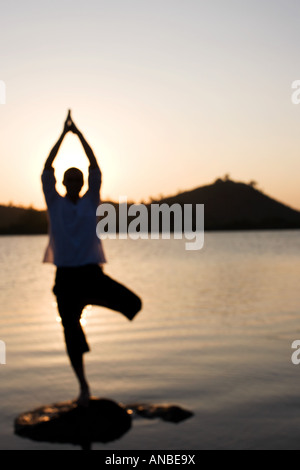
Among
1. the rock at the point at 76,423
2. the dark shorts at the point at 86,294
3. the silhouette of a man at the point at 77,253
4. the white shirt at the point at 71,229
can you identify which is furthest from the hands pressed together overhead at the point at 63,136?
the rock at the point at 76,423

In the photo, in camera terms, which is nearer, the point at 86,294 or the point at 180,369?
the point at 86,294

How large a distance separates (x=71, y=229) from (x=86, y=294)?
2.13 ft

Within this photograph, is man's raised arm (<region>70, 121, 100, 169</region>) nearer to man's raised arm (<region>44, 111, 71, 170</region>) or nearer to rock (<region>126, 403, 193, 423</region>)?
man's raised arm (<region>44, 111, 71, 170</region>)

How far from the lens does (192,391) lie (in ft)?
20.9

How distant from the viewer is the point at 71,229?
520 centimetres

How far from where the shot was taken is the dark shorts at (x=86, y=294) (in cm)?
527

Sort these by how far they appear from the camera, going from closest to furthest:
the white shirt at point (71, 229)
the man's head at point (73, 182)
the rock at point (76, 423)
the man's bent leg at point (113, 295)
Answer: the rock at point (76, 423)
the white shirt at point (71, 229)
the man's bent leg at point (113, 295)
the man's head at point (73, 182)

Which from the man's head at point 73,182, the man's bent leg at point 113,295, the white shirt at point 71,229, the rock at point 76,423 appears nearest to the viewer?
the rock at point 76,423

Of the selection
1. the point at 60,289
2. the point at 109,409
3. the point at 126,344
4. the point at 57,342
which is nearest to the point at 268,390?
the point at 109,409

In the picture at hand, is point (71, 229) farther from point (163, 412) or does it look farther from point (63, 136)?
point (163, 412)

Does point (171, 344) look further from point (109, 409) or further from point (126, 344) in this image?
point (109, 409)

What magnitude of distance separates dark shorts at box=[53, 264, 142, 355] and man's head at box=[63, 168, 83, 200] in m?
0.74

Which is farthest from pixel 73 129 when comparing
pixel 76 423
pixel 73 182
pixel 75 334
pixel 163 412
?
pixel 163 412

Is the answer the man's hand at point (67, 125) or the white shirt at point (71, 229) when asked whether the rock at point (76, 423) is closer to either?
the white shirt at point (71, 229)
